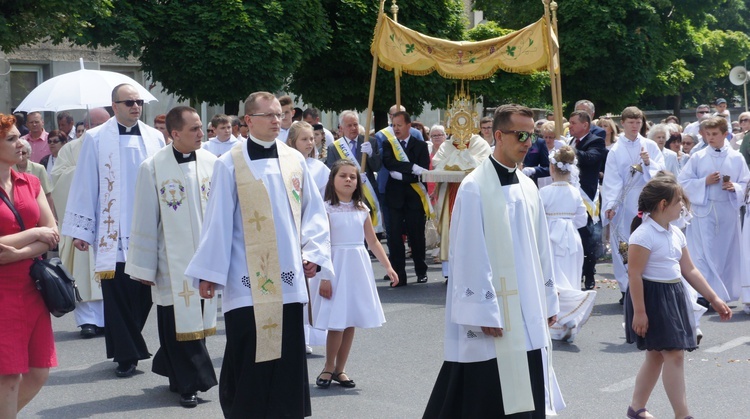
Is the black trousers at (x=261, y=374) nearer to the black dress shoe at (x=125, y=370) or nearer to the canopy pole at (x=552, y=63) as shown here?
the black dress shoe at (x=125, y=370)

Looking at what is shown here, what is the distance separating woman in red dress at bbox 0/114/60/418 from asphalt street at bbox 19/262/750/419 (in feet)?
4.24

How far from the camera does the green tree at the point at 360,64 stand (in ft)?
79.3

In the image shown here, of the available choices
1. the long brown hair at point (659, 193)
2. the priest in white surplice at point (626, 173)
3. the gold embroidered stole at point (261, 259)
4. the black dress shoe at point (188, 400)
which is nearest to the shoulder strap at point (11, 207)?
the gold embroidered stole at point (261, 259)

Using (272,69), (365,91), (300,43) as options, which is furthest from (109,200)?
(365,91)

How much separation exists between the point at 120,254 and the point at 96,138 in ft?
3.05

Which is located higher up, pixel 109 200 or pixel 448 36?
pixel 448 36

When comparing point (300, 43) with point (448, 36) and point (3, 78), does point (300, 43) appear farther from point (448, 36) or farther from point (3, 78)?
point (3, 78)

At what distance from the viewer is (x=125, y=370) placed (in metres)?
8.45

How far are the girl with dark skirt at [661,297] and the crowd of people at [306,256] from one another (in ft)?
0.04

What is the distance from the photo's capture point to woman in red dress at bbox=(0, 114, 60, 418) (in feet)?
19.2

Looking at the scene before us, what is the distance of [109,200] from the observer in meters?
8.55

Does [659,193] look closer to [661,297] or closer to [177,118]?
[661,297]

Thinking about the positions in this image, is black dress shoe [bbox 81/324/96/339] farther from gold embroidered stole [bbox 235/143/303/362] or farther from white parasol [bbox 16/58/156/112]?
gold embroidered stole [bbox 235/143/303/362]

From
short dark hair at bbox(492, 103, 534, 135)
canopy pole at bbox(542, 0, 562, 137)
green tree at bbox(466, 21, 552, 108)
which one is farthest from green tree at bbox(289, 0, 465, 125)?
short dark hair at bbox(492, 103, 534, 135)
